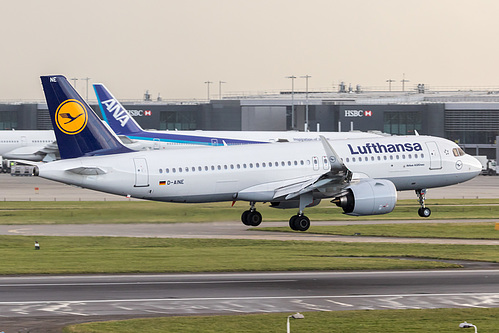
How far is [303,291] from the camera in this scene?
29703mm

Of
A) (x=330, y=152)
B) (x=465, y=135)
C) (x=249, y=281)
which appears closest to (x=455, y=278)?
(x=249, y=281)

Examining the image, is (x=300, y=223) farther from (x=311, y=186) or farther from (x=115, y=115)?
(x=115, y=115)

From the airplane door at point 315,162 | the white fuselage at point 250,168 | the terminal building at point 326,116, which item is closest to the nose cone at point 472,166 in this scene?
the white fuselage at point 250,168

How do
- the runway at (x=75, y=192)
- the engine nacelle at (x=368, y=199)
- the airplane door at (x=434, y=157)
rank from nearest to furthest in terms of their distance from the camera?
the engine nacelle at (x=368, y=199)
the airplane door at (x=434, y=157)
the runway at (x=75, y=192)

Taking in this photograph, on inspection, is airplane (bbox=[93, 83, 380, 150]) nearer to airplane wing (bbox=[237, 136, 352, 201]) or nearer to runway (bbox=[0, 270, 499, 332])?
airplane wing (bbox=[237, 136, 352, 201])

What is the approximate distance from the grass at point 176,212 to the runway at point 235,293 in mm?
15411

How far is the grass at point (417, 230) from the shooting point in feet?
159

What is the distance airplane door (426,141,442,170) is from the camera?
52.4 meters

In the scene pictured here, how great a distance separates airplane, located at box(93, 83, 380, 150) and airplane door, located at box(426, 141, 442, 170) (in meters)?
31.1

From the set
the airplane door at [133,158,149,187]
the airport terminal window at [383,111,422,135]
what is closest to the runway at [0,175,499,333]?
the airplane door at [133,158,149,187]

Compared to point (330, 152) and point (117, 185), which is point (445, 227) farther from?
point (117, 185)

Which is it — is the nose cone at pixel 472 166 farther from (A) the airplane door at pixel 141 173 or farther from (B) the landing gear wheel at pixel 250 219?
(A) the airplane door at pixel 141 173

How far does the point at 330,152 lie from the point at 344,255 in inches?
393

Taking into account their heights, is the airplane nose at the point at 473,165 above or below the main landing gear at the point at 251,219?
above
